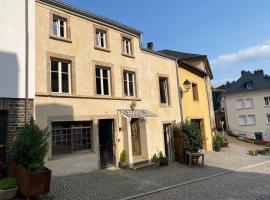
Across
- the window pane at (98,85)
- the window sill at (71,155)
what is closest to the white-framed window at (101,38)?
the window pane at (98,85)

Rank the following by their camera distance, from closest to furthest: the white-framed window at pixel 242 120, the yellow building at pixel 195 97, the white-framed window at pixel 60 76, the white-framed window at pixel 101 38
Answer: the white-framed window at pixel 60 76 → the white-framed window at pixel 101 38 → the yellow building at pixel 195 97 → the white-framed window at pixel 242 120

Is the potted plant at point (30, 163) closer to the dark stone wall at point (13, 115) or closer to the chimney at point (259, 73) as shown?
the dark stone wall at point (13, 115)

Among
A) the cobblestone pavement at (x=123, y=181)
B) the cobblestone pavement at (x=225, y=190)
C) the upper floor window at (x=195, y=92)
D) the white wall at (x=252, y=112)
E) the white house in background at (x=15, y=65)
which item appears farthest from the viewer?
the white wall at (x=252, y=112)

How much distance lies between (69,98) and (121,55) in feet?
14.9

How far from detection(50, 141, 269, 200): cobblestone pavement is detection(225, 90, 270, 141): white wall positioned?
3425 cm

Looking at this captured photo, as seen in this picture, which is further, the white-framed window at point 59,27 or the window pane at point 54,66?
the white-framed window at point 59,27

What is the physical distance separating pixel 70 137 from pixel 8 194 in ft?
16.2

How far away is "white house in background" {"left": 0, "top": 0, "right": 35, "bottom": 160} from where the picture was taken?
11086 millimetres

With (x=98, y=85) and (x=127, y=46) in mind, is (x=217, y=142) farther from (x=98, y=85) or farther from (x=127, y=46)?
(x=98, y=85)

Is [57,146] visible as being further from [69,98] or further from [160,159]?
[160,159]

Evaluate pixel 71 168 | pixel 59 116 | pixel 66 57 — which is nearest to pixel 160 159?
pixel 71 168

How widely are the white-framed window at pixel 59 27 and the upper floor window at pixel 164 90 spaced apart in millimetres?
7599

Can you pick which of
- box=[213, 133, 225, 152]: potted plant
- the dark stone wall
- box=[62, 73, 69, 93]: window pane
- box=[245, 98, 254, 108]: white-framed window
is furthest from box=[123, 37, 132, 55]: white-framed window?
box=[245, 98, 254, 108]: white-framed window

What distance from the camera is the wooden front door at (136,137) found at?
17.0 metres
